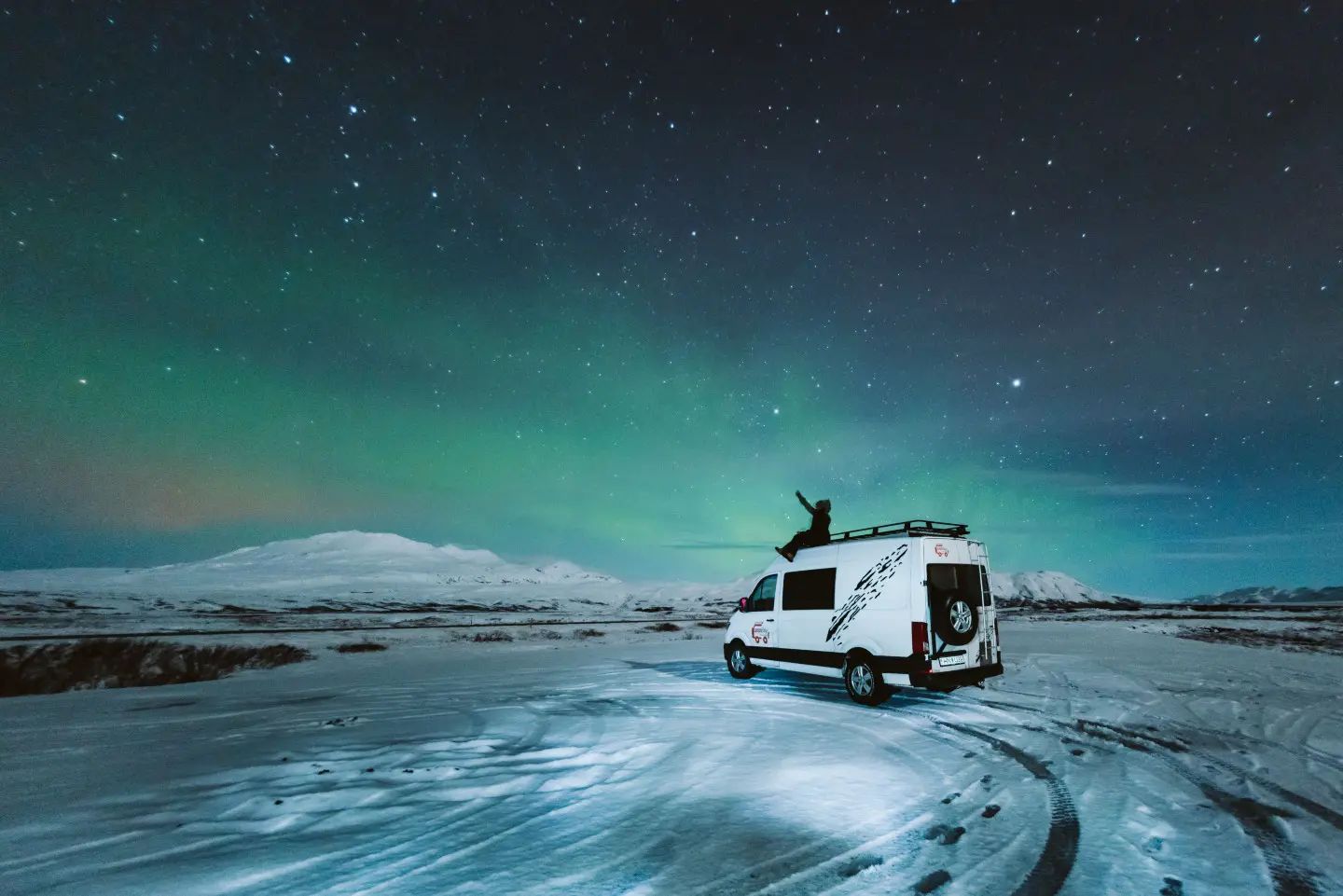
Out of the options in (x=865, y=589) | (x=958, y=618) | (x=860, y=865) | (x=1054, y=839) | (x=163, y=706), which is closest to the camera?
(x=860, y=865)

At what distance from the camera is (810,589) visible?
38.0 ft

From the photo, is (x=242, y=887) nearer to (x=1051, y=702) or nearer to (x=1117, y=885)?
(x=1117, y=885)

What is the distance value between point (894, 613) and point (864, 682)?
1.42 meters

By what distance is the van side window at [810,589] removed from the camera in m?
11.1

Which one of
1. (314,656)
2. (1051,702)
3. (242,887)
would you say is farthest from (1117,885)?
(314,656)

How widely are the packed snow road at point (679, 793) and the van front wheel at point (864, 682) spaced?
1.08 feet

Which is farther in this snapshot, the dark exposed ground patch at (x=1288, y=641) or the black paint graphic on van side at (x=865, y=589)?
the dark exposed ground patch at (x=1288, y=641)

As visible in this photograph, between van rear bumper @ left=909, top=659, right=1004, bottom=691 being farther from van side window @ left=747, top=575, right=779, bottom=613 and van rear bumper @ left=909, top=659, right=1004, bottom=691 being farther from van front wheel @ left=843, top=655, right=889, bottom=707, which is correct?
van side window @ left=747, top=575, right=779, bottom=613

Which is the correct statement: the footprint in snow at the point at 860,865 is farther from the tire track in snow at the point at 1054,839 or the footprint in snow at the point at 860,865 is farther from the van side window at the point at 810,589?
the van side window at the point at 810,589

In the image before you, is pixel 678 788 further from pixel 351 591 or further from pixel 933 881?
pixel 351 591

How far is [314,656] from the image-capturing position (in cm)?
1892

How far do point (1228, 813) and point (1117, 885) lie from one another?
7.50 ft

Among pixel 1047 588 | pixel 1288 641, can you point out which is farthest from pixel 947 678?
pixel 1047 588

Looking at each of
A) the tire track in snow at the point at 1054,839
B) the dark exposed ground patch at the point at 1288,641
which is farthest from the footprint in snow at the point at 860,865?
the dark exposed ground patch at the point at 1288,641
